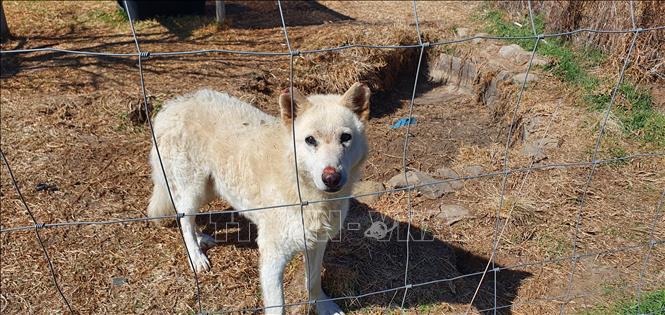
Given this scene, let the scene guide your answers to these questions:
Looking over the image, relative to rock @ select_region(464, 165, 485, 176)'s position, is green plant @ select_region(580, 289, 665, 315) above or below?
below

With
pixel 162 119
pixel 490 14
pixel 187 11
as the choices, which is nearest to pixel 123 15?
pixel 187 11

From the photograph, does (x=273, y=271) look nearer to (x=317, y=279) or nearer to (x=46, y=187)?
(x=317, y=279)

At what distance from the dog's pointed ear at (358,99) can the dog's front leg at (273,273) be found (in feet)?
3.45

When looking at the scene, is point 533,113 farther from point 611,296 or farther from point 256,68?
point 256,68

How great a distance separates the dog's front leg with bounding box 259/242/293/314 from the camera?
332 cm

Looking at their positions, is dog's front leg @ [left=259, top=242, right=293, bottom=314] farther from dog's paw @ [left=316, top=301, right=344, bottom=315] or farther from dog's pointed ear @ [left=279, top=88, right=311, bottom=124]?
dog's pointed ear @ [left=279, top=88, right=311, bottom=124]

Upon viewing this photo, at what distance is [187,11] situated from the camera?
878cm

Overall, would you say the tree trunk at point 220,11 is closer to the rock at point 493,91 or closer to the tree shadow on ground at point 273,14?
the tree shadow on ground at point 273,14

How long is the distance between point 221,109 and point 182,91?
2.62 m

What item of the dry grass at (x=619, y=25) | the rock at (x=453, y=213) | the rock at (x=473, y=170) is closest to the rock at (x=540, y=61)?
the dry grass at (x=619, y=25)

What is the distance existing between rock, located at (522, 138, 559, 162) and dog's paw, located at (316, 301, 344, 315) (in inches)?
112

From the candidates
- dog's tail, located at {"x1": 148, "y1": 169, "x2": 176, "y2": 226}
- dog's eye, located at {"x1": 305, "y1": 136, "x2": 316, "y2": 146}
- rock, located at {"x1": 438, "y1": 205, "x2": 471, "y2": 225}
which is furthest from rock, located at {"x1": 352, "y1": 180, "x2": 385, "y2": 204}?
dog's eye, located at {"x1": 305, "y1": 136, "x2": 316, "y2": 146}

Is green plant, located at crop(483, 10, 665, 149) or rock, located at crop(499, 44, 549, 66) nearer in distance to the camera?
green plant, located at crop(483, 10, 665, 149)

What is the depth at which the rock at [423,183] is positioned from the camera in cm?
497
